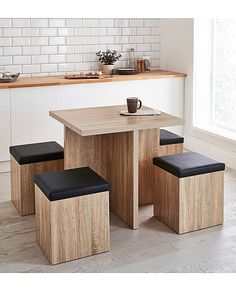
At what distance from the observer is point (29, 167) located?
12.6 ft

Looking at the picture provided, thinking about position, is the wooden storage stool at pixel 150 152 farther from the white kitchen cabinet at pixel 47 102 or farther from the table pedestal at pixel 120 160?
the white kitchen cabinet at pixel 47 102

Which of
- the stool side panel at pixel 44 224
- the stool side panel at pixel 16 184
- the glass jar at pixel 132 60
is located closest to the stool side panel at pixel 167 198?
the stool side panel at pixel 44 224

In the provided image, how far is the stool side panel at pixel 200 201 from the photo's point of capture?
3.42 m

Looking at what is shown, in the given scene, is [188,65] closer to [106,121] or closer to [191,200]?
[106,121]

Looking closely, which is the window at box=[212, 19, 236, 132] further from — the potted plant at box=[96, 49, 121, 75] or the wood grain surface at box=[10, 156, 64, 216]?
the wood grain surface at box=[10, 156, 64, 216]

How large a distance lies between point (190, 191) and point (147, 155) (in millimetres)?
575

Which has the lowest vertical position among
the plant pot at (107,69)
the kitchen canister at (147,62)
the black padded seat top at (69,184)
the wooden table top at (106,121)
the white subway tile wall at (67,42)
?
the black padded seat top at (69,184)

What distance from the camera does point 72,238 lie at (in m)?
3.05

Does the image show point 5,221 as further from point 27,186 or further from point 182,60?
point 182,60

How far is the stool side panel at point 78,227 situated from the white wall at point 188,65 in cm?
238

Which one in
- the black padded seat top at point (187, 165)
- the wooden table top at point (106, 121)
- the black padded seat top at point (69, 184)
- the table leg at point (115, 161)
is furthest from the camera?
the table leg at point (115, 161)

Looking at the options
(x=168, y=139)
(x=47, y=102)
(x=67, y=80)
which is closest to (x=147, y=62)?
(x=67, y=80)

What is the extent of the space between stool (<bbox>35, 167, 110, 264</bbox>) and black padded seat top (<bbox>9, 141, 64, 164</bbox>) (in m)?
0.67

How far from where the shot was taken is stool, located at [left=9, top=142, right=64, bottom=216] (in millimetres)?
3842
